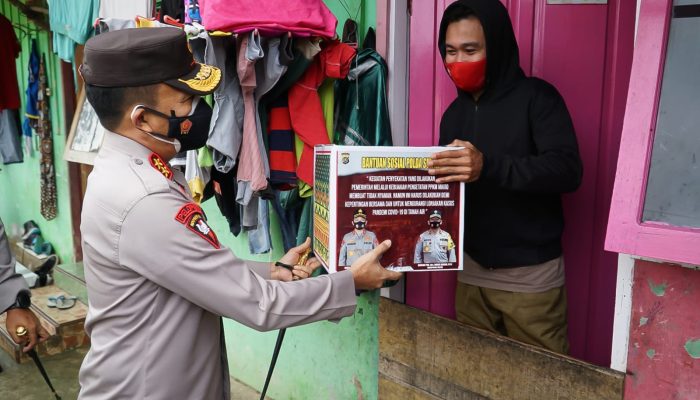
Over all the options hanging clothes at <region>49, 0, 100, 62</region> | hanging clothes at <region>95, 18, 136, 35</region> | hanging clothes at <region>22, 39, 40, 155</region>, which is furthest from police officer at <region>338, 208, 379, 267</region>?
hanging clothes at <region>22, 39, 40, 155</region>

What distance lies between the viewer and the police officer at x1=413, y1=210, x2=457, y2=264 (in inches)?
71.4

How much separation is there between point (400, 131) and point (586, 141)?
87 cm

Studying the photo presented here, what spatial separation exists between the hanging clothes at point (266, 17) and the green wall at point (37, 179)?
4.37 metres

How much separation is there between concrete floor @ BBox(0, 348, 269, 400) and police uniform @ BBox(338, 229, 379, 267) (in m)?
2.49

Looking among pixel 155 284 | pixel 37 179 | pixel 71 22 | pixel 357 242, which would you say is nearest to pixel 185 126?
pixel 155 284

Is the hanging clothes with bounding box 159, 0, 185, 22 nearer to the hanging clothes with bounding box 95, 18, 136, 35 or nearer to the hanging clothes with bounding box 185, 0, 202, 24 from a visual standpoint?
the hanging clothes with bounding box 95, 18, 136, 35

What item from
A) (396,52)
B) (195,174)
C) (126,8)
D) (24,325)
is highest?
(126,8)

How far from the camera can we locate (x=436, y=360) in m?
2.36

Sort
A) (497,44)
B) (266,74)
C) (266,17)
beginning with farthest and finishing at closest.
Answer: (266,74)
(266,17)
(497,44)

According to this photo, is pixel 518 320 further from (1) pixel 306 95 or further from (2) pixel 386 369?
(1) pixel 306 95

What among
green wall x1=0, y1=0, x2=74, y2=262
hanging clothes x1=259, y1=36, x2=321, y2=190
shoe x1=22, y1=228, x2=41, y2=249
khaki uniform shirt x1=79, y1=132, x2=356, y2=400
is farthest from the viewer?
shoe x1=22, y1=228, x2=41, y2=249

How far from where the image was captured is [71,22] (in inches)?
169

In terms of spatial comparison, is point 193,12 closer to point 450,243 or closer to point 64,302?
point 450,243

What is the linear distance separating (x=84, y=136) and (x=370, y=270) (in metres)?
4.14
